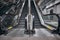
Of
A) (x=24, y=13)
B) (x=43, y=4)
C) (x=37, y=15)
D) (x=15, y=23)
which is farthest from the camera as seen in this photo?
(x=43, y=4)

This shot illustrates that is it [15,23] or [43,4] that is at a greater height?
[43,4]

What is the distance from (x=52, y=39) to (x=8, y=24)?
422 cm

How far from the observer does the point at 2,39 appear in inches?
160

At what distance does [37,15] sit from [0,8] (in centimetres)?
273

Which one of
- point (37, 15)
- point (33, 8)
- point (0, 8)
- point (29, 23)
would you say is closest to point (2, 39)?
point (29, 23)

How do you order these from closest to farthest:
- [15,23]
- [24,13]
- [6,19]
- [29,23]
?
[29,23]
[6,19]
[15,23]
[24,13]

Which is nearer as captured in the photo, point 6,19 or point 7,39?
point 7,39

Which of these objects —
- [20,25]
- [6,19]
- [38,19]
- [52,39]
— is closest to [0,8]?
[6,19]

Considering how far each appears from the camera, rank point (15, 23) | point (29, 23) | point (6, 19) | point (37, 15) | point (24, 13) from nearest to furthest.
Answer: point (29, 23) < point (6, 19) < point (15, 23) < point (37, 15) < point (24, 13)

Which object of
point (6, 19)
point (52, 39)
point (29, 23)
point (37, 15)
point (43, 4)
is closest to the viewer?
point (52, 39)

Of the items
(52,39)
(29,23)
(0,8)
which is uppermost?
(0,8)

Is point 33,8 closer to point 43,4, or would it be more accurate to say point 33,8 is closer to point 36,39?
point 36,39

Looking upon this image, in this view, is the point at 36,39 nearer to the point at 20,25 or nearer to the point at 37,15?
the point at 20,25

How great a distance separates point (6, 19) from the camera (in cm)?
755
